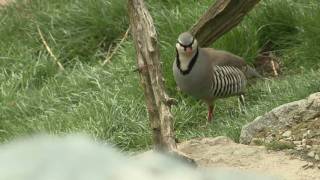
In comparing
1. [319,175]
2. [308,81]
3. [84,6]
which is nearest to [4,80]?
[84,6]

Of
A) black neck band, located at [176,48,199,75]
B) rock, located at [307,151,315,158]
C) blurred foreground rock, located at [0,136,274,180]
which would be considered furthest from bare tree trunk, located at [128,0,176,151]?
black neck band, located at [176,48,199,75]

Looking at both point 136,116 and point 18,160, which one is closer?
point 18,160

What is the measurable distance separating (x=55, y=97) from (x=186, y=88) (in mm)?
1351

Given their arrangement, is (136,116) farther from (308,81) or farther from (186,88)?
(308,81)

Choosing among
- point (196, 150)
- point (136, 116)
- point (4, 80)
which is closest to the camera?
point (196, 150)

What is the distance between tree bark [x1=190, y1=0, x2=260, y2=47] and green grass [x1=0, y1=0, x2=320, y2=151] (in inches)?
18.4

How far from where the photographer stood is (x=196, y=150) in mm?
2592

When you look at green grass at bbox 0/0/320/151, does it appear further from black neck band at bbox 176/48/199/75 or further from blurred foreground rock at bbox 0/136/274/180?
blurred foreground rock at bbox 0/136/274/180

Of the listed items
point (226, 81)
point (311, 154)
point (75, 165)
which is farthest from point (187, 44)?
point (75, 165)

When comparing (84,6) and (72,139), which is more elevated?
(72,139)

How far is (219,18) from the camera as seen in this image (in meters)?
4.38

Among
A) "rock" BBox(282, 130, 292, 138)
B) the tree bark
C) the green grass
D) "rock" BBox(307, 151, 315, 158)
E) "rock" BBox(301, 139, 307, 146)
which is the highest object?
the tree bark

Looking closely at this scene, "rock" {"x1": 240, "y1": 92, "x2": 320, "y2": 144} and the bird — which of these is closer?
"rock" {"x1": 240, "y1": 92, "x2": 320, "y2": 144}

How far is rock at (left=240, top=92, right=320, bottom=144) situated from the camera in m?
3.08
